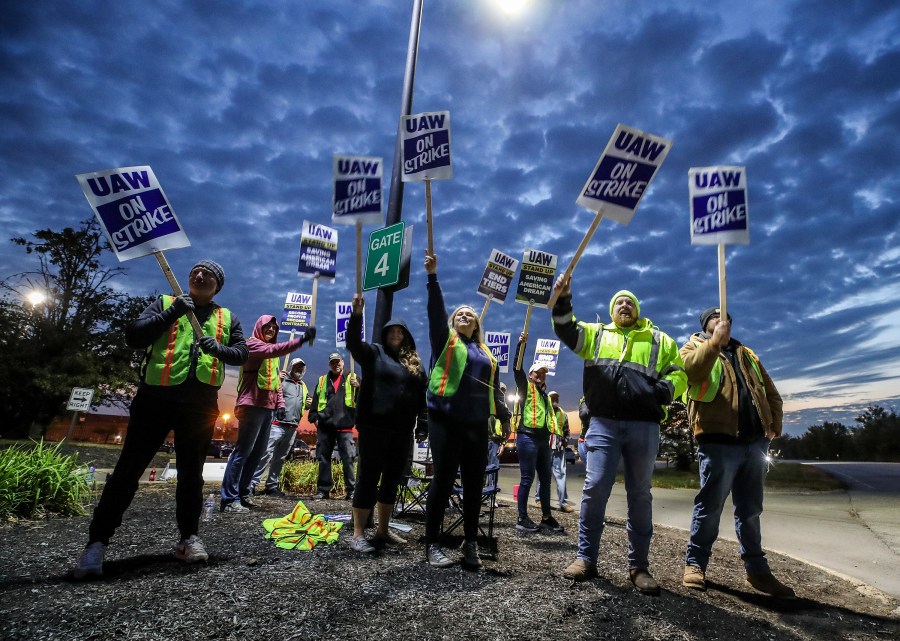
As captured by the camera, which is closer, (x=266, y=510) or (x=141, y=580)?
(x=141, y=580)

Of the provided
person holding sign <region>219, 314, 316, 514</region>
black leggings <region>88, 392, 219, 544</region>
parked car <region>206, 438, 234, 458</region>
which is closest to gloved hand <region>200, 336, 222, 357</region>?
black leggings <region>88, 392, 219, 544</region>

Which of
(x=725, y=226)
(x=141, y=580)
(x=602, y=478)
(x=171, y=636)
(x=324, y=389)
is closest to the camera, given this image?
(x=171, y=636)

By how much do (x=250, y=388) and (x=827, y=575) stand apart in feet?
19.9

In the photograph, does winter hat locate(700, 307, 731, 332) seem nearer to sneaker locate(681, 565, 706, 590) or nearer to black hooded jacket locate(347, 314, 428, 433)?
sneaker locate(681, 565, 706, 590)

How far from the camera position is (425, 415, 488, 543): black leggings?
3557 millimetres

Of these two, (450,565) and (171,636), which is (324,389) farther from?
(171,636)

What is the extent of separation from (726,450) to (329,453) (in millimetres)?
5541

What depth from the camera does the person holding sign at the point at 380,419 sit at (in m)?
3.85

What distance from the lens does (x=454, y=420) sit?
3562 millimetres

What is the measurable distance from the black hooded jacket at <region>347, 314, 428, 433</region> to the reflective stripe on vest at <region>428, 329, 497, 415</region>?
0.34m

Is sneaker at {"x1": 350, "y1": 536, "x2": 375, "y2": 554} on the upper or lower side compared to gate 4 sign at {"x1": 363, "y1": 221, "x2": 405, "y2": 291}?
lower

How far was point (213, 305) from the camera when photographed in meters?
3.49

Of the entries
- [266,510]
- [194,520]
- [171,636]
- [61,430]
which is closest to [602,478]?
[171,636]

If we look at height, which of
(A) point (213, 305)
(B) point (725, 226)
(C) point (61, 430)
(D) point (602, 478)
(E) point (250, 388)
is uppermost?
(B) point (725, 226)
